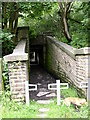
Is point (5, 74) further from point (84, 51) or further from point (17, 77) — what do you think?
point (84, 51)

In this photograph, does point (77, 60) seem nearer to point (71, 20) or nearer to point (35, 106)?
point (35, 106)

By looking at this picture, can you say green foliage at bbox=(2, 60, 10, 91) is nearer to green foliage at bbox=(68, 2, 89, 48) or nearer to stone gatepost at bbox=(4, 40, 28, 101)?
stone gatepost at bbox=(4, 40, 28, 101)

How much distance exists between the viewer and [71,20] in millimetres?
9898

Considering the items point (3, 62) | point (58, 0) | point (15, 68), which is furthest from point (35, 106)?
point (58, 0)

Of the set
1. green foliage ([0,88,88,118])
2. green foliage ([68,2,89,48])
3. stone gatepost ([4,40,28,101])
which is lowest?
green foliage ([0,88,88,118])

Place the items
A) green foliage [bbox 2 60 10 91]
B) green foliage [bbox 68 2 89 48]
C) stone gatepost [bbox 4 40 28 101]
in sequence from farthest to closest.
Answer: green foliage [bbox 68 2 89 48], green foliage [bbox 2 60 10 91], stone gatepost [bbox 4 40 28 101]

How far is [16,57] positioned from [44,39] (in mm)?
7152

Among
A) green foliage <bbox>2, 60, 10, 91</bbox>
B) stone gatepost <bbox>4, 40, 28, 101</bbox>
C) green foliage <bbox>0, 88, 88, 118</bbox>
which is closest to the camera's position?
green foliage <bbox>0, 88, 88, 118</bbox>

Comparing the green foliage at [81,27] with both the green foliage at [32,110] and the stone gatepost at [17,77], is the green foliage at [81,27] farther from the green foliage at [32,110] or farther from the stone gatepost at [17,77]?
the green foliage at [32,110]

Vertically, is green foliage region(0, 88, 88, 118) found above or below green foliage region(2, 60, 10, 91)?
below

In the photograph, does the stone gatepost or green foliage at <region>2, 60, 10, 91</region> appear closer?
the stone gatepost

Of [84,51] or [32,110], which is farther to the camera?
[84,51]

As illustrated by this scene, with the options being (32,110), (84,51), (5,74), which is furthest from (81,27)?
(32,110)

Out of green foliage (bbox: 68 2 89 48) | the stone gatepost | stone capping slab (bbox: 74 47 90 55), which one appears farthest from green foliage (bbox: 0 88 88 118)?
green foliage (bbox: 68 2 89 48)
